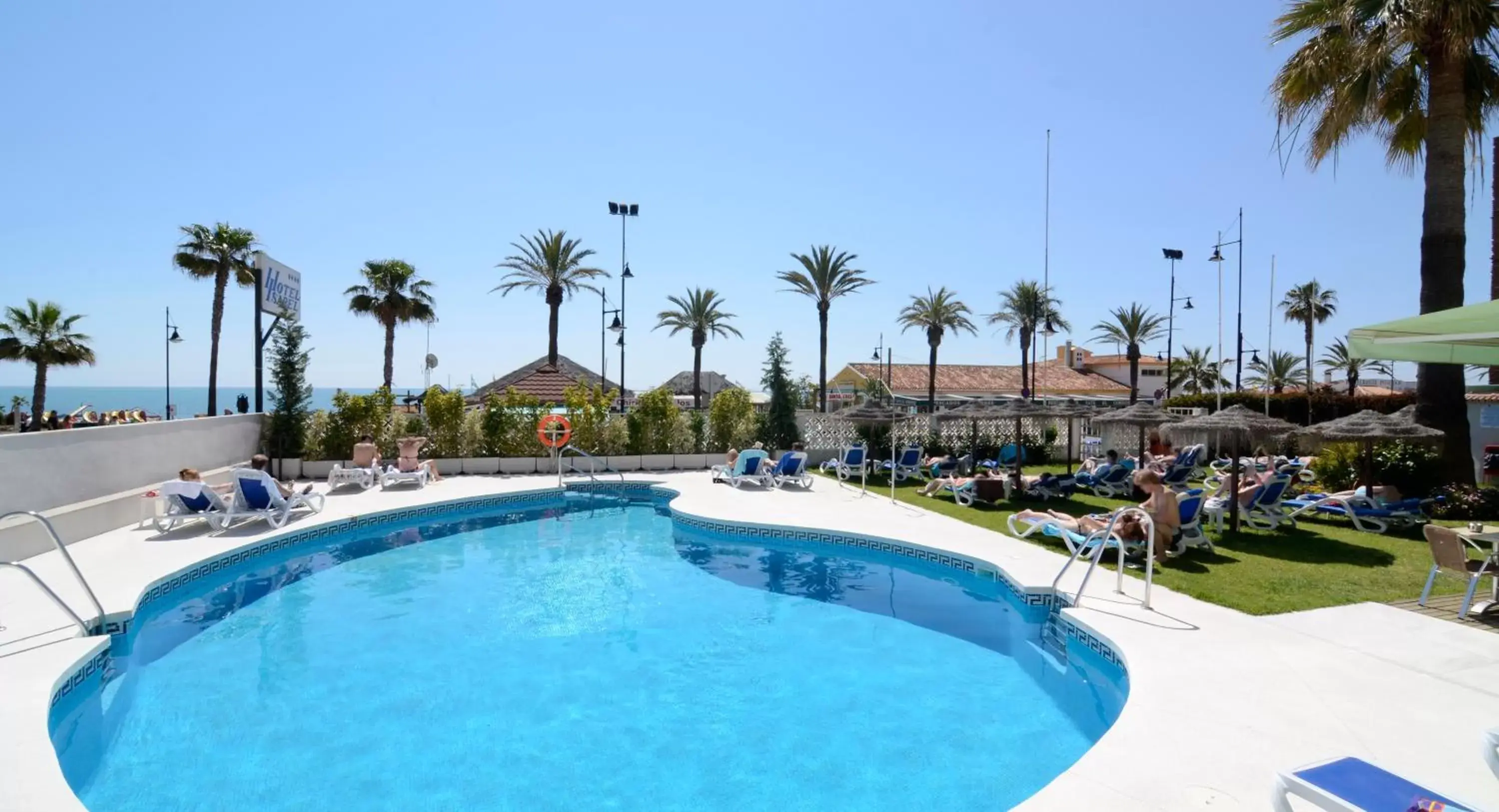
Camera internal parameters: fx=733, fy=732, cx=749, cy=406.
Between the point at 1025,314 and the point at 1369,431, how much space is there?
31.3 metres

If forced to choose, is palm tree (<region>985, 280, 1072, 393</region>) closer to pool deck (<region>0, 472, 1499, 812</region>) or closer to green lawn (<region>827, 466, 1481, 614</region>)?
green lawn (<region>827, 466, 1481, 614</region>)

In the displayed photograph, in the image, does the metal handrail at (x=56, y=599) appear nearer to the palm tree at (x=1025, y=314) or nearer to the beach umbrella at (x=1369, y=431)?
the beach umbrella at (x=1369, y=431)

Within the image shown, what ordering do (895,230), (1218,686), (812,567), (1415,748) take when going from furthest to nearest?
(895,230) → (812,567) → (1218,686) → (1415,748)

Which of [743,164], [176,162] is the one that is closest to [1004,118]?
[743,164]

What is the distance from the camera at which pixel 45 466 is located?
30.8ft

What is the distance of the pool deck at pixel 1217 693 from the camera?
3.42 m

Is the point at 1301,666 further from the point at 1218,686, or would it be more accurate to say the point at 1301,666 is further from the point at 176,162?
the point at 176,162

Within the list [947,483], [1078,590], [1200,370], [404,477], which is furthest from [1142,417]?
[1200,370]

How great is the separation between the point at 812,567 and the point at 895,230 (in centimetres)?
1430

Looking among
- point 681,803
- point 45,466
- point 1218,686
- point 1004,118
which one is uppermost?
point 1004,118

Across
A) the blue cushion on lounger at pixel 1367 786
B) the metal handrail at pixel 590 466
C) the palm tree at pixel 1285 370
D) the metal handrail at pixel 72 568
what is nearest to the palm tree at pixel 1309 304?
the palm tree at pixel 1285 370

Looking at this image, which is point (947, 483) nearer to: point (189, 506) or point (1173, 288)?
point (189, 506)

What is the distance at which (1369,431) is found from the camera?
33.7ft

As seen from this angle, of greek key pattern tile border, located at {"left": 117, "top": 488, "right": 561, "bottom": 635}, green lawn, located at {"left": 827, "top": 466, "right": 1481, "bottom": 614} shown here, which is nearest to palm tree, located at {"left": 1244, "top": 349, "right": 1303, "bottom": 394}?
green lawn, located at {"left": 827, "top": 466, "right": 1481, "bottom": 614}
